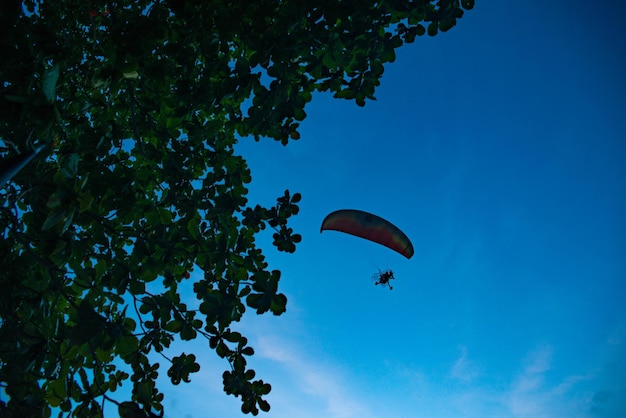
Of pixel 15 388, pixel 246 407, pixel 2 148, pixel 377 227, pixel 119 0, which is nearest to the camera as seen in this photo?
pixel 15 388

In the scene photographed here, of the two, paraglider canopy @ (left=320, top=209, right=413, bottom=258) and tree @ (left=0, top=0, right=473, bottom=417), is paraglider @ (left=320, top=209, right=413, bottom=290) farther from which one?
tree @ (left=0, top=0, right=473, bottom=417)

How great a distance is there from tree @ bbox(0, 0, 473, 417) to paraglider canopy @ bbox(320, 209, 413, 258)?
10.5 meters

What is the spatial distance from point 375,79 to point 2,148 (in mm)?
4453

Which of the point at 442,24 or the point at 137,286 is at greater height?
the point at 442,24

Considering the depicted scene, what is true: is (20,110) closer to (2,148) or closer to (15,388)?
(15,388)

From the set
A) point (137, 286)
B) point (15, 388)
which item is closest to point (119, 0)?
point (137, 286)

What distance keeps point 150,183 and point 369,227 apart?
37.8 feet

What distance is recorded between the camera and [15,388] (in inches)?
106

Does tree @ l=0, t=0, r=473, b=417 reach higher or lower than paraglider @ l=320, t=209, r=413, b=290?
lower

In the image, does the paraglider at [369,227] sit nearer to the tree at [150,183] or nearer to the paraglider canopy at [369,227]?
the paraglider canopy at [369,227]

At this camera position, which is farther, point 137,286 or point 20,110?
point 137,286

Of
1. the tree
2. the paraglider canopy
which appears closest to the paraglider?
the paraglider canopy

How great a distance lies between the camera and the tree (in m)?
2.59

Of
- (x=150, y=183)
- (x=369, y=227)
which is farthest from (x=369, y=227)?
(x=150, y=183)
